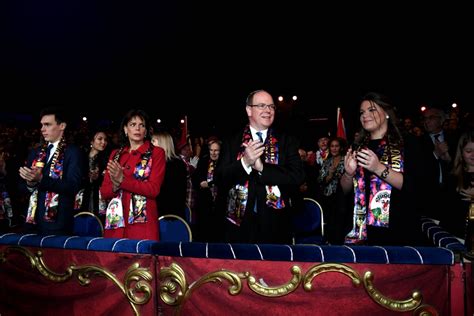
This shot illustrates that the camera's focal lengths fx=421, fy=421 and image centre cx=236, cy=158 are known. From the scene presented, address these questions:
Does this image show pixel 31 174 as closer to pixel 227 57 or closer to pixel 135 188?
pixel 135 188

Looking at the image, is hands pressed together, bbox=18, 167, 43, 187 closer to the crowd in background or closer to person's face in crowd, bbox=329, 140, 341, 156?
the crowd in background

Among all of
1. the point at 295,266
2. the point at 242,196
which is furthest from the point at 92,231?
the point at 295,266

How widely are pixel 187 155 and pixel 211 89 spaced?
37.9ft

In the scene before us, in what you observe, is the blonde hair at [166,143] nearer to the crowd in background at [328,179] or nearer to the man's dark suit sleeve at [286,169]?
the crowd in background at [328,179]

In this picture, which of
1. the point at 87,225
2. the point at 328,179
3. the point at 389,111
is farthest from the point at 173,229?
the point at 328,179

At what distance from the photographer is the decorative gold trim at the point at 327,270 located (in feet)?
6.39

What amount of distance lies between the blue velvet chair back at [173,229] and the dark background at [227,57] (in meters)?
5.27

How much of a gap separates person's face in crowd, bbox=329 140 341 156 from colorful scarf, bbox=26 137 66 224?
413 centimetres

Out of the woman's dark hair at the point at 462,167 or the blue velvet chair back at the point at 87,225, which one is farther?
the blue velvet chair back at the point at 87,225

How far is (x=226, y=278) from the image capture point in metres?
2.05

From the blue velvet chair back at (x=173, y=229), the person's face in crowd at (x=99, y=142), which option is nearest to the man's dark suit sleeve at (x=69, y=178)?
the blue velvet chair back at (x=173, y=229)

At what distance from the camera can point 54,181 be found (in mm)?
3336

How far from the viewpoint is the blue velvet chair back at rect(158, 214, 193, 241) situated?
3.39 metres

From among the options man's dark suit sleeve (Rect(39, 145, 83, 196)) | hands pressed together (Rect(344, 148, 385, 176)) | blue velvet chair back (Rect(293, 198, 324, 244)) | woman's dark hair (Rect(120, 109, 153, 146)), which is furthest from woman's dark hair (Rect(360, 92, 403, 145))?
man's dark suit sleeve (Rect(39, 145, 83, 196))
